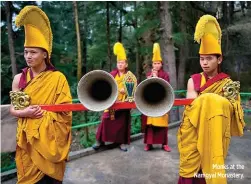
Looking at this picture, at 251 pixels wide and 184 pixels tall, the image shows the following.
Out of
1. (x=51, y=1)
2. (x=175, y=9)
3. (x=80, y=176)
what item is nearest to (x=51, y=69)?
(x=80, y=176)

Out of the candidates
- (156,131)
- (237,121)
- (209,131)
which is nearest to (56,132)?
(209,131)

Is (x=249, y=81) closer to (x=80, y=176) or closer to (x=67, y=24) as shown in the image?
(x=67, y=24)

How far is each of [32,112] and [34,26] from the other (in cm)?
74

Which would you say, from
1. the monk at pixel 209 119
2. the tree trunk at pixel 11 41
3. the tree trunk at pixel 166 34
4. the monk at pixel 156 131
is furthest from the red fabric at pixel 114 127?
the tree trunk at pixel 11 41

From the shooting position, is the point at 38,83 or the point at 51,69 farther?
the point at 51,69

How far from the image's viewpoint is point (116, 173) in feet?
12.8

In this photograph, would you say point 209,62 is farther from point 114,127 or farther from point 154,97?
point 114,127

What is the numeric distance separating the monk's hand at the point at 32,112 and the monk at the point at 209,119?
1.28 metres

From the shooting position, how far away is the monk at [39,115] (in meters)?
2.23

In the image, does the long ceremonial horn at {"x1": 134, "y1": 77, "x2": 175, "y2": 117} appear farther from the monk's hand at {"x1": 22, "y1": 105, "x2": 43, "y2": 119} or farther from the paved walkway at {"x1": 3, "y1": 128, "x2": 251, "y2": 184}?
the paved walkway at {"x1": 3, "y1": 128, "x2": 251, "y2": 184}

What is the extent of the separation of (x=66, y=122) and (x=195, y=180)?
1.31 metres

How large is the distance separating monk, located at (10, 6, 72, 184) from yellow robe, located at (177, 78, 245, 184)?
1097 mm

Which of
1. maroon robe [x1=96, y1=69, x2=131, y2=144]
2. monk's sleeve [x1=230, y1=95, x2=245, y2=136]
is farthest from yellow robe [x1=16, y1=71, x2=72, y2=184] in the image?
maroon robe [x1=96, y1=69, x2=131, y2=144]

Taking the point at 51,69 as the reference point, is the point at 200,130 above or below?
below
